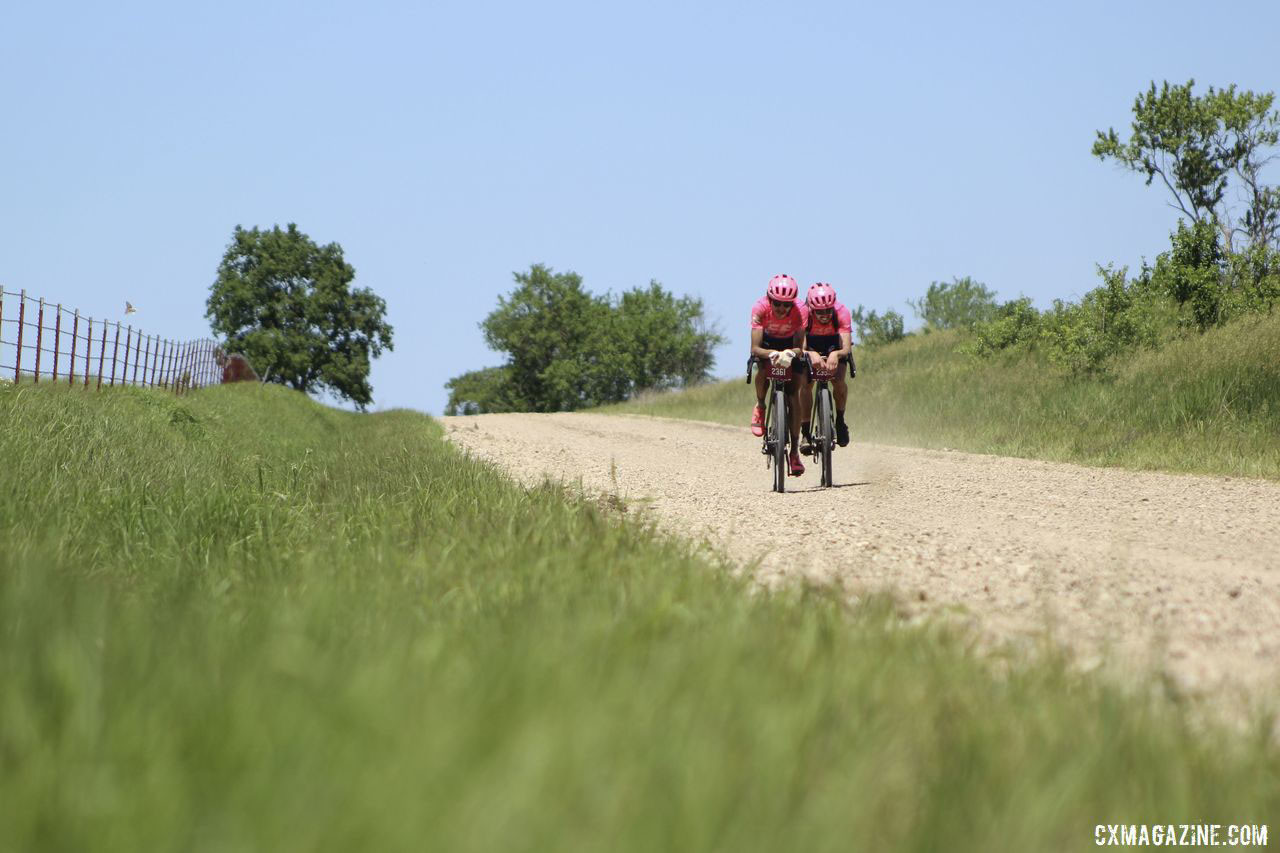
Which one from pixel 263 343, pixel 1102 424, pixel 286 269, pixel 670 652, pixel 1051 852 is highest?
pixel 286 269

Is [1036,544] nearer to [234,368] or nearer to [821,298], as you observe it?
[821,298]

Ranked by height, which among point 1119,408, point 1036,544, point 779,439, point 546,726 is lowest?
point 546,726

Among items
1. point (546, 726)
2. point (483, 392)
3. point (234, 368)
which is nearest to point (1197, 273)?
point (546, 726)

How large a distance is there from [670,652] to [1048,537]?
4.41 m

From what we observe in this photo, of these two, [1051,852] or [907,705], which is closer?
[1051,852]

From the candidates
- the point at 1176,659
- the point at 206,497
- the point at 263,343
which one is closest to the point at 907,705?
the point at 1176,659

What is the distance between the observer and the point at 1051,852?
1.95 meters

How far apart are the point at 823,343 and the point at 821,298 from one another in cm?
53

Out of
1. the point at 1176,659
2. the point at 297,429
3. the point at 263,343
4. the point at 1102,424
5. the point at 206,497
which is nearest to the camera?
the point at 1176,659

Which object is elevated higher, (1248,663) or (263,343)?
(263,343)

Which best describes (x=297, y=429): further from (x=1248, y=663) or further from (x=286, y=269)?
(x=286, y=269)

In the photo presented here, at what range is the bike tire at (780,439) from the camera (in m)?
10.4

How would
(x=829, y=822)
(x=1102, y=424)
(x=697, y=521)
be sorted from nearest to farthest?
(x=829, y=822)
(x=697, y=521)
(x=1102, y=424)

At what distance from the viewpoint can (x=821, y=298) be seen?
36.5ft
